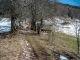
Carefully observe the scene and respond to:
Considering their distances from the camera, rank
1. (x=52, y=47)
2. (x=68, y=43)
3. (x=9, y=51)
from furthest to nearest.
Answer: (x=68, y=43)
(x=52, y=47)
(x=9, y=51)

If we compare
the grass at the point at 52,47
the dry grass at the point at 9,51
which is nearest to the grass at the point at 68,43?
the grass at the point at 52,47

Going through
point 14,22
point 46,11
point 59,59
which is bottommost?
point 59,59

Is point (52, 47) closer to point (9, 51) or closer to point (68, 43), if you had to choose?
point (9, 51)

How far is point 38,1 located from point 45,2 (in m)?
1.28

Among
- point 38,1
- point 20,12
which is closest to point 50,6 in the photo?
point 38,1

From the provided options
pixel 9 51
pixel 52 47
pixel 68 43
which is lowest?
pixel 68 43

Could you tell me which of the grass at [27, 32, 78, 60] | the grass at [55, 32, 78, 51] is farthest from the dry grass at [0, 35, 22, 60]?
the grass at [55, 32, 78, 51]

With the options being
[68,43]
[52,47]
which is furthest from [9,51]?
[68,43]

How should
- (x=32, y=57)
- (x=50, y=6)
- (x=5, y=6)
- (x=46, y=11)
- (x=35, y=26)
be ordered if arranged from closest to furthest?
(x=32, y=57) → (x=5, y=6) → (x=46, y=11) → (x=50, y=6) → (x=35, y=26)

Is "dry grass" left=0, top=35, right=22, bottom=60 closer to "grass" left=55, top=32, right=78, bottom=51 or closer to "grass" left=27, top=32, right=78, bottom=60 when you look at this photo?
"grass" left=27, top=32, right=78, bottom=60

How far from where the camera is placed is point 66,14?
165 feet

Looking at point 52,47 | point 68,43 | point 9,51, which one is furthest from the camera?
point 68,43

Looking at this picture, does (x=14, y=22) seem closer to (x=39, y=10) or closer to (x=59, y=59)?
(x=39, y=10)

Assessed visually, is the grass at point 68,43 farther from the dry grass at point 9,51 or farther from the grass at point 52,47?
the dry grass at point 9,51
